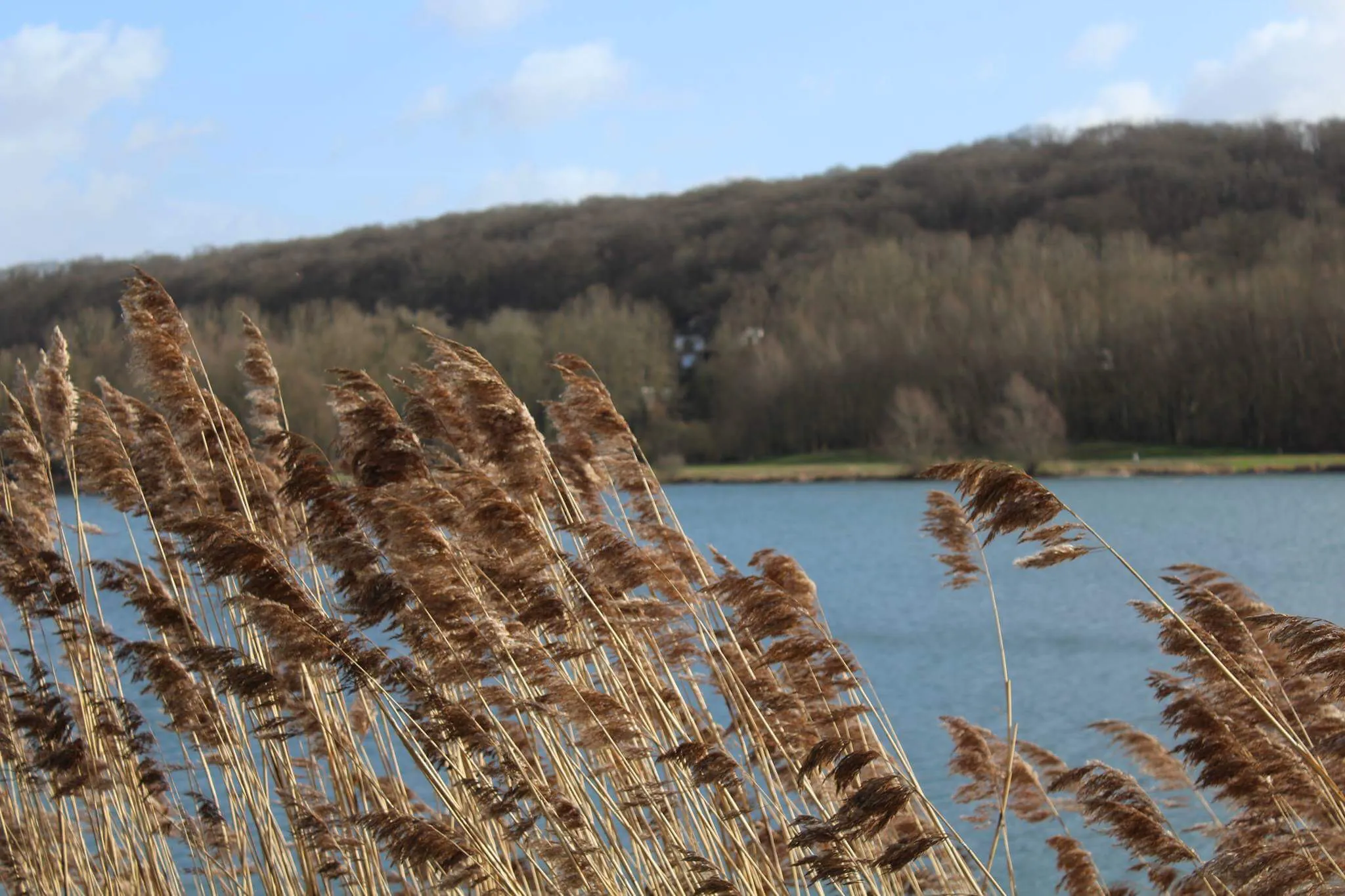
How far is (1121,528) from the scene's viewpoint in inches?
1366

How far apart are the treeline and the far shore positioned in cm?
156

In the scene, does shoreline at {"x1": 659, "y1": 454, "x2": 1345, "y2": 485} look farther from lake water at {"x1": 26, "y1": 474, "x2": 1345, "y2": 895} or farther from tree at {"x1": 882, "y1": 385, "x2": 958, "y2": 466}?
lake water at {"x1": 26, "y1": 474, "x2": 1345, "y2": 895}

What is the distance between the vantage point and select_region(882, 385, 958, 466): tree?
56.8 m

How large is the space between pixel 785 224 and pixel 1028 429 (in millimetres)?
64792

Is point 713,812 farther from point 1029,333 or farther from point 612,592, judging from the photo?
point 1029,333

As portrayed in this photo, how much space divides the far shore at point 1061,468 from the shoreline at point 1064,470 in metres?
0.03

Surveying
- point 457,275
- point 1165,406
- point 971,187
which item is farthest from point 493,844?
point 971,187

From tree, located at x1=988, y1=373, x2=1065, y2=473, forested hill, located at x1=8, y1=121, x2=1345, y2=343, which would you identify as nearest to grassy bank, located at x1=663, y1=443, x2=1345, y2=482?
tree, located at x1=988, y1=373, x2=1065, y2=473

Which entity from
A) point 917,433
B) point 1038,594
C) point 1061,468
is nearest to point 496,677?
point 1038,594

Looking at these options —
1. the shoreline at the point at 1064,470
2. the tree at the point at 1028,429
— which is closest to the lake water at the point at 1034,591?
the shoreline at the point at 1064,470

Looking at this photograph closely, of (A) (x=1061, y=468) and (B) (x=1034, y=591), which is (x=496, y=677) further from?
(A) (x=1061, y=468)

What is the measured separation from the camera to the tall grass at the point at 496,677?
4.13 meters

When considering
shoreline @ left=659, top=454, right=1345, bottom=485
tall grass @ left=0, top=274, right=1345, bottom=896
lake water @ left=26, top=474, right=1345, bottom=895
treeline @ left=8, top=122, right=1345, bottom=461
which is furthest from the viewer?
treeline @ left=8, top=122, right=1345, bottom=461

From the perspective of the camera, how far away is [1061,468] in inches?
2149
